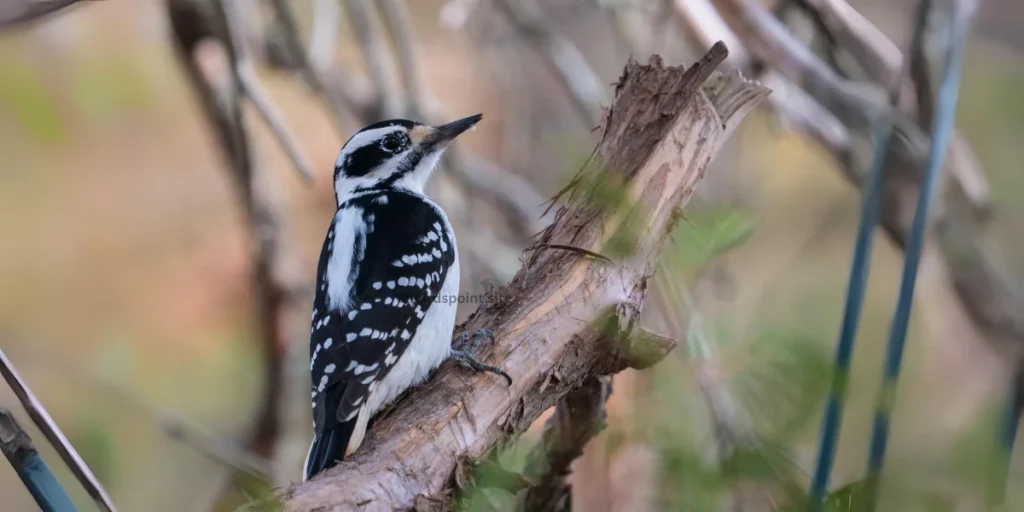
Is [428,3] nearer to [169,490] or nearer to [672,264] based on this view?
[169,490]

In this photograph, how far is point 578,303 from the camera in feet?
6.09

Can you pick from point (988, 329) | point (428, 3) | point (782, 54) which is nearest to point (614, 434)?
point (782, 54)

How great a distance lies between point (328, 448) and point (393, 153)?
124 cm

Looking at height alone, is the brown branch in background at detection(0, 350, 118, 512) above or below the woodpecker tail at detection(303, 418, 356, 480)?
above

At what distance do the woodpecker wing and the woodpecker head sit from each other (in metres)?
0.15

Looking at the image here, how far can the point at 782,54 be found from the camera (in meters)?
2.71

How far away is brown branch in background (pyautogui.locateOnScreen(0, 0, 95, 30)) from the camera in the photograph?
62.4 inches

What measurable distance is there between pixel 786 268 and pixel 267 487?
88cm

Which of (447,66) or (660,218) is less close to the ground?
(447,66)

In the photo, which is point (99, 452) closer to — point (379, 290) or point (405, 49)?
point (379, 290)

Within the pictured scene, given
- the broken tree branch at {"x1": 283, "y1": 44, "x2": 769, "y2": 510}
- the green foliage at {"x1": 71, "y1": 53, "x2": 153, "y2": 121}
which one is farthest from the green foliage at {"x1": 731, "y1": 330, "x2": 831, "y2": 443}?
the green foliage at {"x1": 71, "y1": 53, "x2": 153, "y2": 121}

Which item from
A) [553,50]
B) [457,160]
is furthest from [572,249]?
[553,50]

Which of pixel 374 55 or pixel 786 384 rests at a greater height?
pixel 374 55

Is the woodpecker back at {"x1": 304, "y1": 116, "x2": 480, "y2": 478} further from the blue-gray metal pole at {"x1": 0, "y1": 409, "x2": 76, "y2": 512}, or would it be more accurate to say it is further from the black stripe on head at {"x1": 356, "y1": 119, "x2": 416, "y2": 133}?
the blue-gray metal pole at {"x1": 0, "y1": 409, "x2": 76, "y2": 512}
